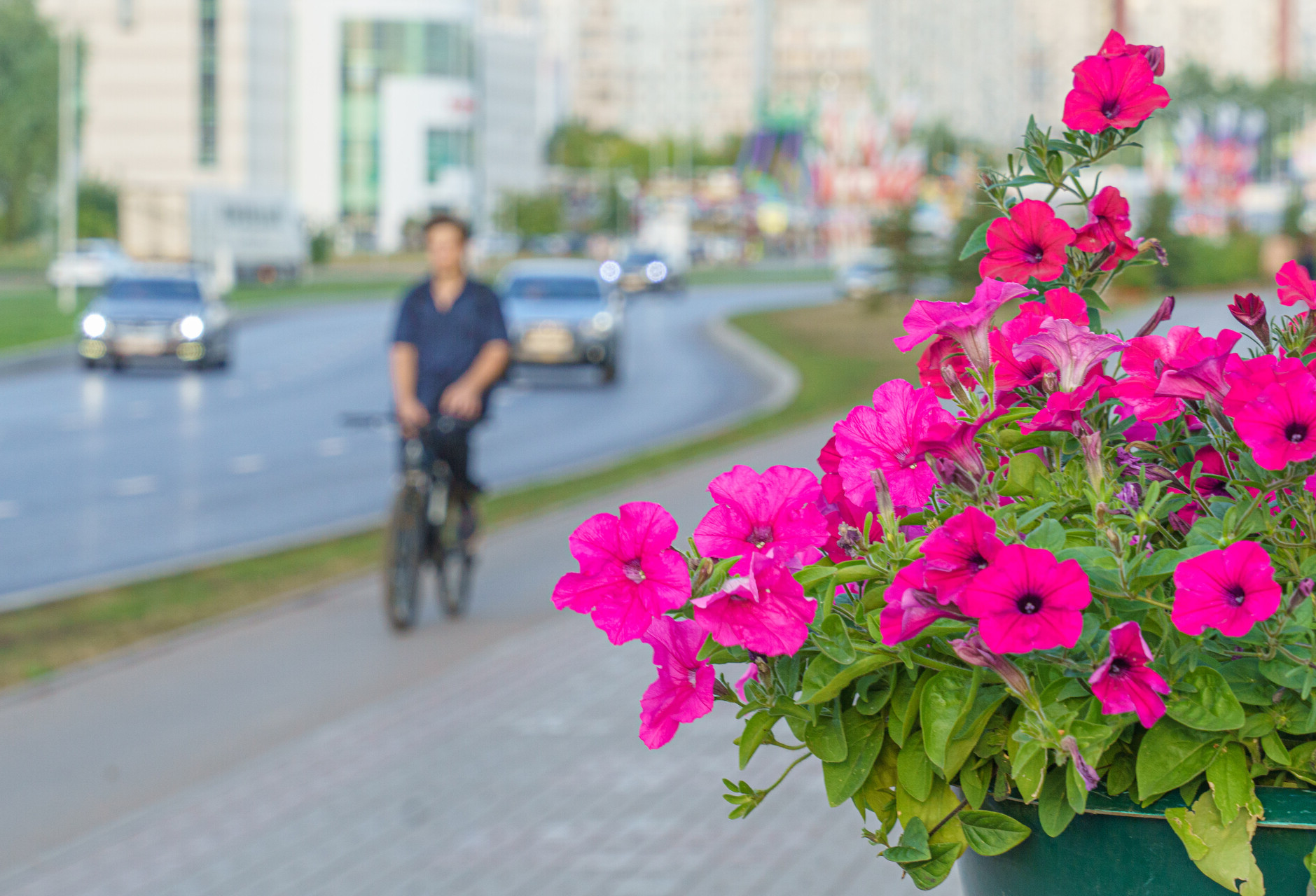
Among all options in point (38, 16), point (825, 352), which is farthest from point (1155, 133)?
point (825, 352)

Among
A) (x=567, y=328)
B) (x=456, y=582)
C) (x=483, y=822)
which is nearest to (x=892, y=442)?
(x=483, y=822)

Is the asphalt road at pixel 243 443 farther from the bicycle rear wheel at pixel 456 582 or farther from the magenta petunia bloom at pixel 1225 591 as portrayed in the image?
the magenta petunia bloom at pixel 1225 591

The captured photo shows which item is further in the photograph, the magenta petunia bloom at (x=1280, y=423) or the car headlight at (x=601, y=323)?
the car headlight at (x=601, y=323)

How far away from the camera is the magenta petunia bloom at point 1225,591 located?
1398mm

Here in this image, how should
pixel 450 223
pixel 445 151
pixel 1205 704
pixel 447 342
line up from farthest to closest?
pixel 445 151 < pixel 447 342 < pixel 450 223 < pixel 1205 704

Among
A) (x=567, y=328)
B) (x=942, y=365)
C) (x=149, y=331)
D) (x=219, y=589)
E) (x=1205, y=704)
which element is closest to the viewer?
(x=1205, y=704)

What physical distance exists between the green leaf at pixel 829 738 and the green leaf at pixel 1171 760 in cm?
25

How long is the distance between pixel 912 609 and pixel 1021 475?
274 millimetres

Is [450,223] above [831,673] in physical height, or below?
above

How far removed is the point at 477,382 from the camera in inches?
306

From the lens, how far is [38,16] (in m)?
74.6

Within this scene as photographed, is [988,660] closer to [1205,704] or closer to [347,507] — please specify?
[1205,704]

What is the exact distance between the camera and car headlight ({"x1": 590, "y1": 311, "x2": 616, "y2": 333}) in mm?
26641

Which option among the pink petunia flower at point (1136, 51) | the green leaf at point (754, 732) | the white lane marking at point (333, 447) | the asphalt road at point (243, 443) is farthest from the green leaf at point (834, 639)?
the white lane marking at point (333, 447)
